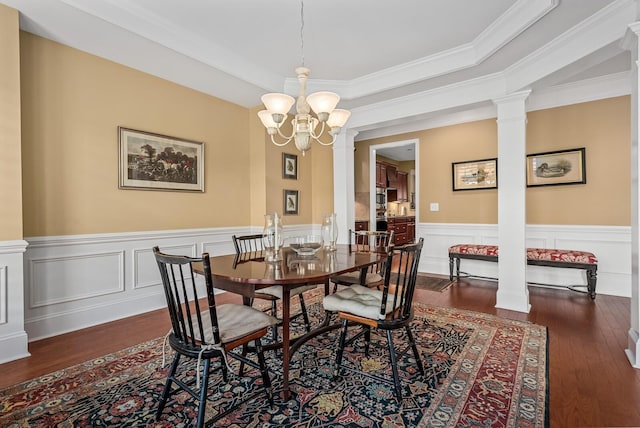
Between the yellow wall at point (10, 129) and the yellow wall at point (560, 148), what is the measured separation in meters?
5.15

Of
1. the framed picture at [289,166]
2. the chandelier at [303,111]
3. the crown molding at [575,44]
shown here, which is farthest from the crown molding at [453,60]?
the chandelier at [303,111]

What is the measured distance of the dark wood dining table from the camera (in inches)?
63.1

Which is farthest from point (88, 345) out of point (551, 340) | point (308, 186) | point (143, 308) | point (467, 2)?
point (467, 2)

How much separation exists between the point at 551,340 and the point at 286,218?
3284mm

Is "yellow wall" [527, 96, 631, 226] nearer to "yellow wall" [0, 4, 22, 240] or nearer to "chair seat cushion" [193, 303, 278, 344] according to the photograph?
"chair seat cushion" [193, 303, 278, 344]

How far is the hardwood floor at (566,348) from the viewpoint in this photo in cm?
171

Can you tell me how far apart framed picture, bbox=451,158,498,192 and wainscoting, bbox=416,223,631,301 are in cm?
62

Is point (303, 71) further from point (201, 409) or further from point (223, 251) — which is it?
point (223, 251)

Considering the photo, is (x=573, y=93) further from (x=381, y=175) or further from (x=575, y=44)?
(x=381, y=175)

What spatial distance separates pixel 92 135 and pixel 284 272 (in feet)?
8.16

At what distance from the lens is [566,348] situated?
2424 millimetres

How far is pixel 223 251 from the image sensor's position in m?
4.08

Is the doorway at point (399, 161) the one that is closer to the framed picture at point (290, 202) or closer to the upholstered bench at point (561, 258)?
the upholstered bench at point (561, 258)

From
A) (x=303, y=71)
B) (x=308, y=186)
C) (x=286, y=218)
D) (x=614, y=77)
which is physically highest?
(x=614, y=77)
